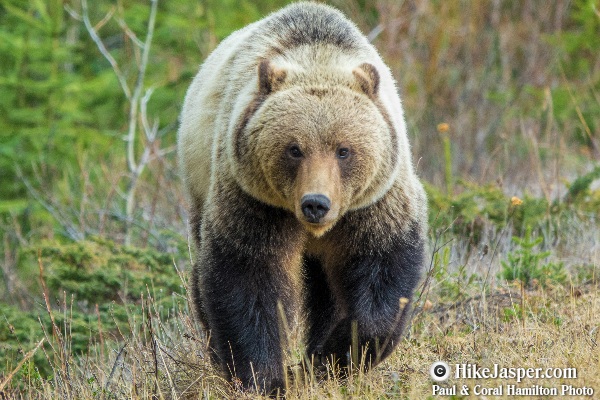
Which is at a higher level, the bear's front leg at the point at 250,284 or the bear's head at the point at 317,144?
the bear's head at the point at 317,144

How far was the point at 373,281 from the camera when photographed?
5.17m

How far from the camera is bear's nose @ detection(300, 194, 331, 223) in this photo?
14.9ft

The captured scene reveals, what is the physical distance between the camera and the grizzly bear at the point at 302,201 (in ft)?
15.8

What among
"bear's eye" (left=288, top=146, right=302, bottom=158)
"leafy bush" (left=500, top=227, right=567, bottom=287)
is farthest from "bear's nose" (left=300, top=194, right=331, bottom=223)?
"leafy bush" (left=500, top=227, right=567, bottom=287)

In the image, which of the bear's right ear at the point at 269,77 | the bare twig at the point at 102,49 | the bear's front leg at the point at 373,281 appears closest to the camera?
the bear's right ear at the point at 269,77

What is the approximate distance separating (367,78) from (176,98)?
807cm

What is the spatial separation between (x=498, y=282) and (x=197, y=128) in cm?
245

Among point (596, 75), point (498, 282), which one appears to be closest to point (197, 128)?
point (498, 282)

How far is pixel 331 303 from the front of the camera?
5941mm

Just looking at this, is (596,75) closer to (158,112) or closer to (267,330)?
(158,112)

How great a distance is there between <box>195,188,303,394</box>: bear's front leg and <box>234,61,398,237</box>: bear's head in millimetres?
165

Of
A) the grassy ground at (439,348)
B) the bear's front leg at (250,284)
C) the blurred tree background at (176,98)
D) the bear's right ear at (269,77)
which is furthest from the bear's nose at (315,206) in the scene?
the blurred tree background at (176,98)

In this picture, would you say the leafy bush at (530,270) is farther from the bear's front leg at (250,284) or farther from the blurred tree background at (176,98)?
the blurred tree background at (176,98)
